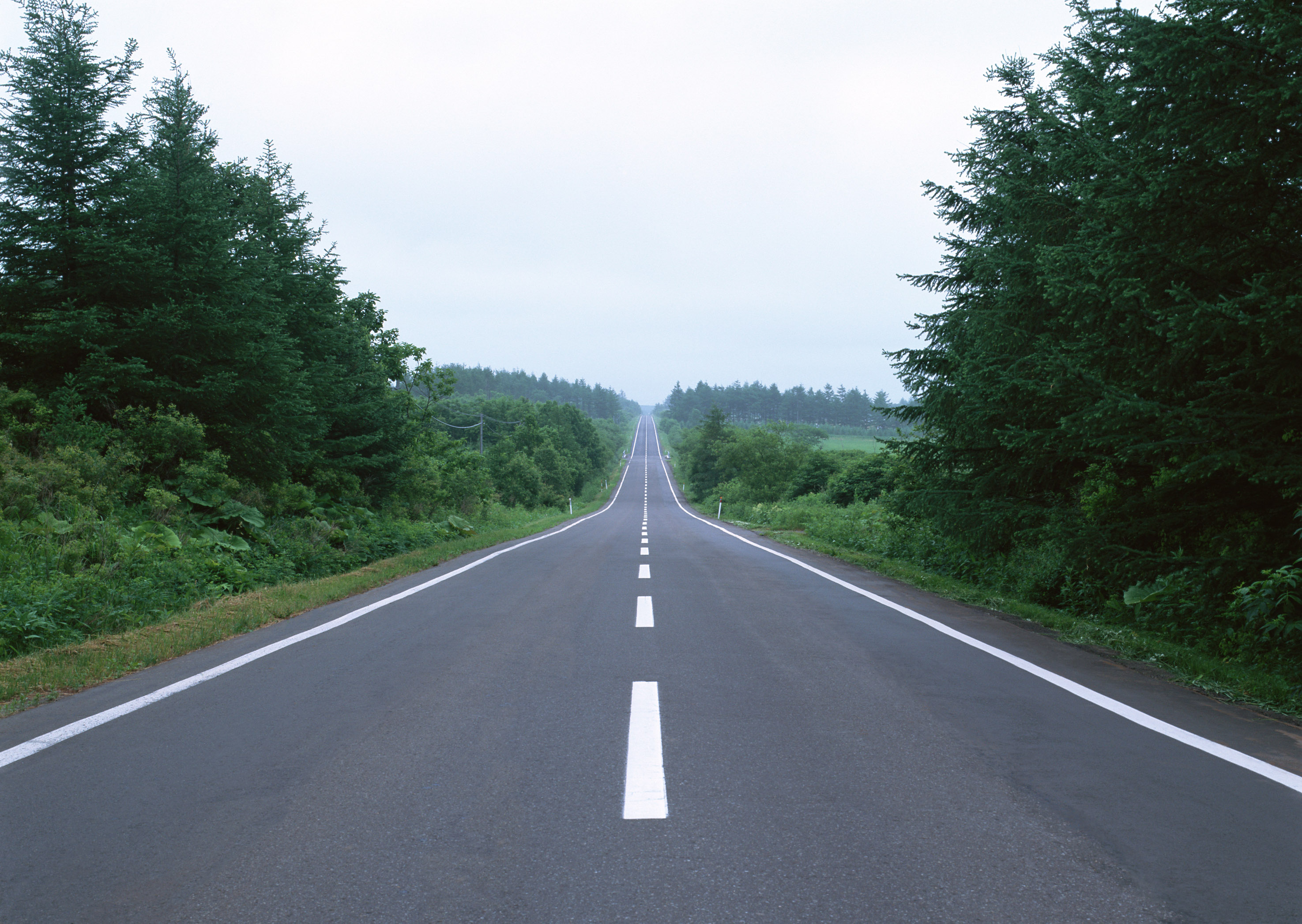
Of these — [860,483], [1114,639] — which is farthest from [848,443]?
[1114,639]

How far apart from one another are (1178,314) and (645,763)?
17.9ft

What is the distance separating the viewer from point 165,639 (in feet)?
22.9

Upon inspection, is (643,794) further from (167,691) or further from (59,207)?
(59,207)

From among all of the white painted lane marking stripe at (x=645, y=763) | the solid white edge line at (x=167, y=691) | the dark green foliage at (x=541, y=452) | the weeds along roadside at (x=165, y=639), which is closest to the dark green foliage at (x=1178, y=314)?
the white painted lane marking stripe at (x=645, y=763)

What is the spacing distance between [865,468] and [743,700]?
3130 cm

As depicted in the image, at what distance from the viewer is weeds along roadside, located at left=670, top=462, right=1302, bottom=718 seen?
18.0 ft

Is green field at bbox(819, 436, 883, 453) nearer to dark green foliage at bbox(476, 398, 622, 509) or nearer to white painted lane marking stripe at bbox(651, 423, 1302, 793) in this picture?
dark green foliage at bbox(476, 398, 622, 509)

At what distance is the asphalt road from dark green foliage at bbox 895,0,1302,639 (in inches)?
80.6

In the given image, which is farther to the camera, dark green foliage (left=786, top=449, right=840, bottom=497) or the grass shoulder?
dark green foliage (left=786, top=449, right=840, bottom=497)

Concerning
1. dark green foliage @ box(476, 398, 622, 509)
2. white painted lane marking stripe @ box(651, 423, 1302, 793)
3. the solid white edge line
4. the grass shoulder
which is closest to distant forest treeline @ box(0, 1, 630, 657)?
the solid white edge line

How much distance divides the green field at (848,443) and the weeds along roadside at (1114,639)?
89059mm

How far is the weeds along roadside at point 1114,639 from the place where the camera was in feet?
18.0

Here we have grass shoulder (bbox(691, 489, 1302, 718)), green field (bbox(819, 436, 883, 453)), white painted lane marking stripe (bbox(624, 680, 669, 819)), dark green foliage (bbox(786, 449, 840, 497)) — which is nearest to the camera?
white painted lane marking stripe (bbox(624, 680, 669, 819))

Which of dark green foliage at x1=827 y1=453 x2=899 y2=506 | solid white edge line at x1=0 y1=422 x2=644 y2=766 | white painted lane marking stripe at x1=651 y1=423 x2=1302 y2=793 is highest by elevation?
dark green foliage at x1=827 y1=453 x2=899 y2=506
